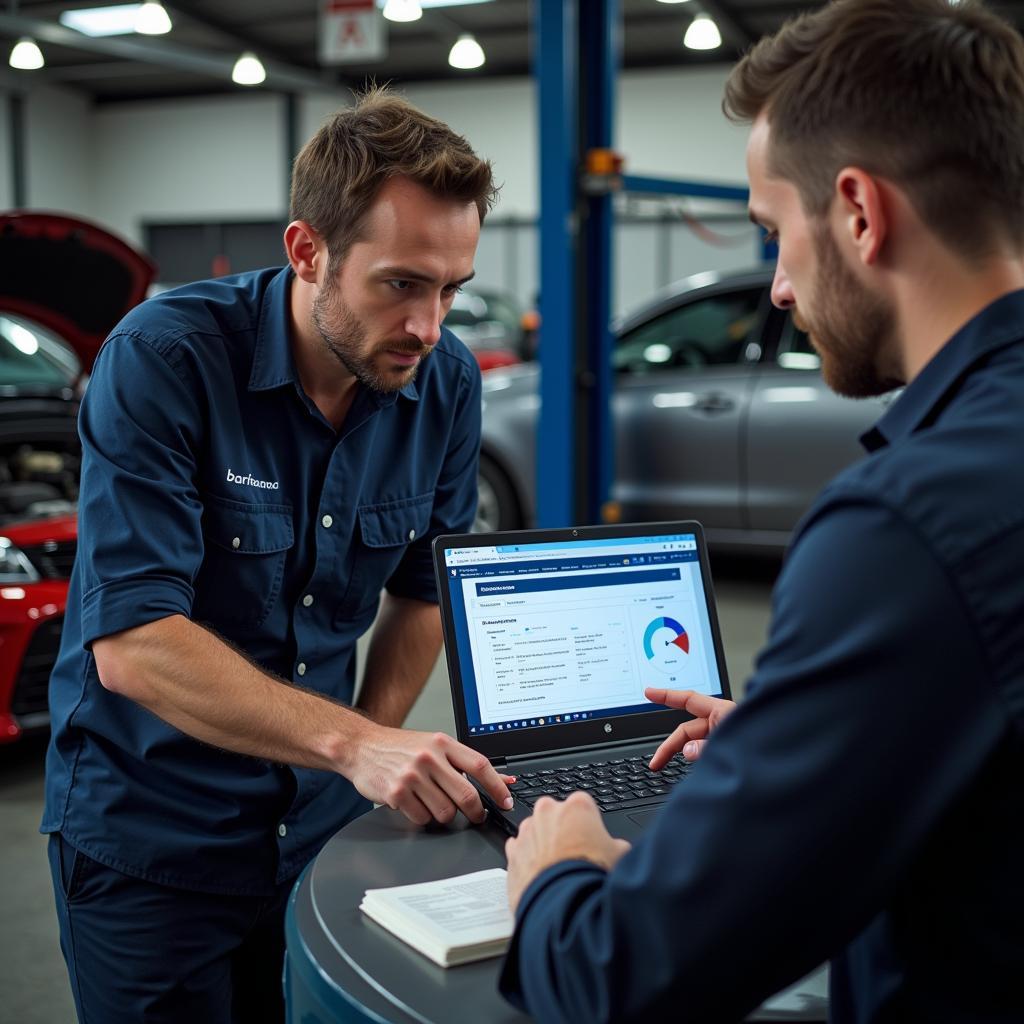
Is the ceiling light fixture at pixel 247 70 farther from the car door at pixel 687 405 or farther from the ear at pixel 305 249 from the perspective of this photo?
the ear at pixel 305 249

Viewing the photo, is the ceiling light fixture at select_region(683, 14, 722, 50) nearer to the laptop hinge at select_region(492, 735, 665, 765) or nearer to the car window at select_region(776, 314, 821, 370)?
the car window at select_region(776, 314, 821, 370)

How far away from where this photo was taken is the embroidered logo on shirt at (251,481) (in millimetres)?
1514

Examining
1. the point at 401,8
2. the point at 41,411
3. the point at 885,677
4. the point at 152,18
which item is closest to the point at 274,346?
the point at 885,677

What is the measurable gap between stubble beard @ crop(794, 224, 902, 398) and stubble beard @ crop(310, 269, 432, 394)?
0.74 m

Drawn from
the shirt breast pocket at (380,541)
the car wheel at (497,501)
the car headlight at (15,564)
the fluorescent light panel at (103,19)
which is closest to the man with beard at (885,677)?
the shirt breast pocket at (380,541)

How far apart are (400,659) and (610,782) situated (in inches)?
21.1

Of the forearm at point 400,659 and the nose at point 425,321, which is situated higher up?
the nose at point 425,321

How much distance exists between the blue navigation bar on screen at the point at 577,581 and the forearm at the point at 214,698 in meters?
0.22

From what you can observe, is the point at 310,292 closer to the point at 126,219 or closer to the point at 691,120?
the point at 691,120

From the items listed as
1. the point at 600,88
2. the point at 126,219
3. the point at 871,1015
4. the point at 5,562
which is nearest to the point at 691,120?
the point at 126,219

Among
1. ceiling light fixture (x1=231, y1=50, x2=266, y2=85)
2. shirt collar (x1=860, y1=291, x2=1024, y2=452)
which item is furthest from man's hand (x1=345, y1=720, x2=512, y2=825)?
ceiling light fixture (x1=231, y1=50, x2=266, y2=85)

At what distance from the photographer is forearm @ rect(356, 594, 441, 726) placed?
1797 mm

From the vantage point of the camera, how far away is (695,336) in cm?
548

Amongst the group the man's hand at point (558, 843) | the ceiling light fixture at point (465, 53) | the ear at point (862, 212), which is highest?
the ceiling light fixture at point (465, 53)
